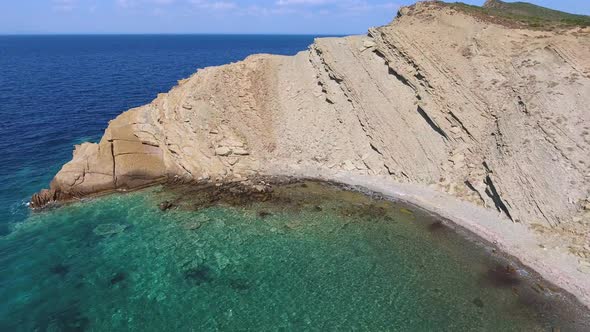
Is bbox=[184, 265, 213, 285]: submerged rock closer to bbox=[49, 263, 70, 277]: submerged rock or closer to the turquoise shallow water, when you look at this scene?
the turquoise shallow water

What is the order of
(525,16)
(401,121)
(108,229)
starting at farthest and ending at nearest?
(525,16) < (401,121) < (108,229)

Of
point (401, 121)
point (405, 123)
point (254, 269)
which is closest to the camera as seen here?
point (254, 269)

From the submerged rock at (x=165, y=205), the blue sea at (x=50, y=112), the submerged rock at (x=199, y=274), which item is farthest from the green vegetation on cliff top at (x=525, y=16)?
the blue sea at (x=50, y=112)

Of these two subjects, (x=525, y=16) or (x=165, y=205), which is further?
(x=525, y=16)

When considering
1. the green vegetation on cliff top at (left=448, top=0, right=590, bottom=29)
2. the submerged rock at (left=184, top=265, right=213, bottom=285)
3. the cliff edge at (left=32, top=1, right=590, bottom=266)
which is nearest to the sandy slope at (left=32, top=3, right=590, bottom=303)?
the cliff edge at (left=32, top=1, right=590, bottom=266)

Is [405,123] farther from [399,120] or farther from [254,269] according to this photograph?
[254,269]

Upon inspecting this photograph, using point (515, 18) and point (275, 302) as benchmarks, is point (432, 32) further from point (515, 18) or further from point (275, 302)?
point (275, 302)

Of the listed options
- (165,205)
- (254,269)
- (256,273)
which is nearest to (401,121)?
(254,269)
